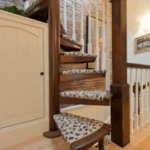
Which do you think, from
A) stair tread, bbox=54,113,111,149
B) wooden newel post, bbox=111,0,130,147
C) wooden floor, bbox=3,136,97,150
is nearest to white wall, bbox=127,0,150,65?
wooden newel post, bbox=111,0,130,147

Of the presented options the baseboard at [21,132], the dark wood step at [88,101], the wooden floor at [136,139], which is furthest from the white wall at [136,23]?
the baseboard at [21,132]

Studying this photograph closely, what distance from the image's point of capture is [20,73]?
4.31ft

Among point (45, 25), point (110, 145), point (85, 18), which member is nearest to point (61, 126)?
point (110, 145)

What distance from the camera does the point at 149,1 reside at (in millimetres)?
2791

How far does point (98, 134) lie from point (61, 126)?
33cm

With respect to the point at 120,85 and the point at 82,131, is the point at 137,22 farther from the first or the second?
the point at 82,131

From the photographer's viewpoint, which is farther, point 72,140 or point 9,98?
point 9,98

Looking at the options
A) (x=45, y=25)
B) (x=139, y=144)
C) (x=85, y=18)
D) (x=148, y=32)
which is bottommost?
(x=139, y=144)

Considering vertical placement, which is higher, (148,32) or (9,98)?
(148,32)

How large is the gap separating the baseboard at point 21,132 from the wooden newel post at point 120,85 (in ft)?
2.93

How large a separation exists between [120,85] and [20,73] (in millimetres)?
1154

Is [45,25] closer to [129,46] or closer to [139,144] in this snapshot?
[139,144]

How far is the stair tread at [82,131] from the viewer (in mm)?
755

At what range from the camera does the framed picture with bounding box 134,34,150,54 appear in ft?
8.94
